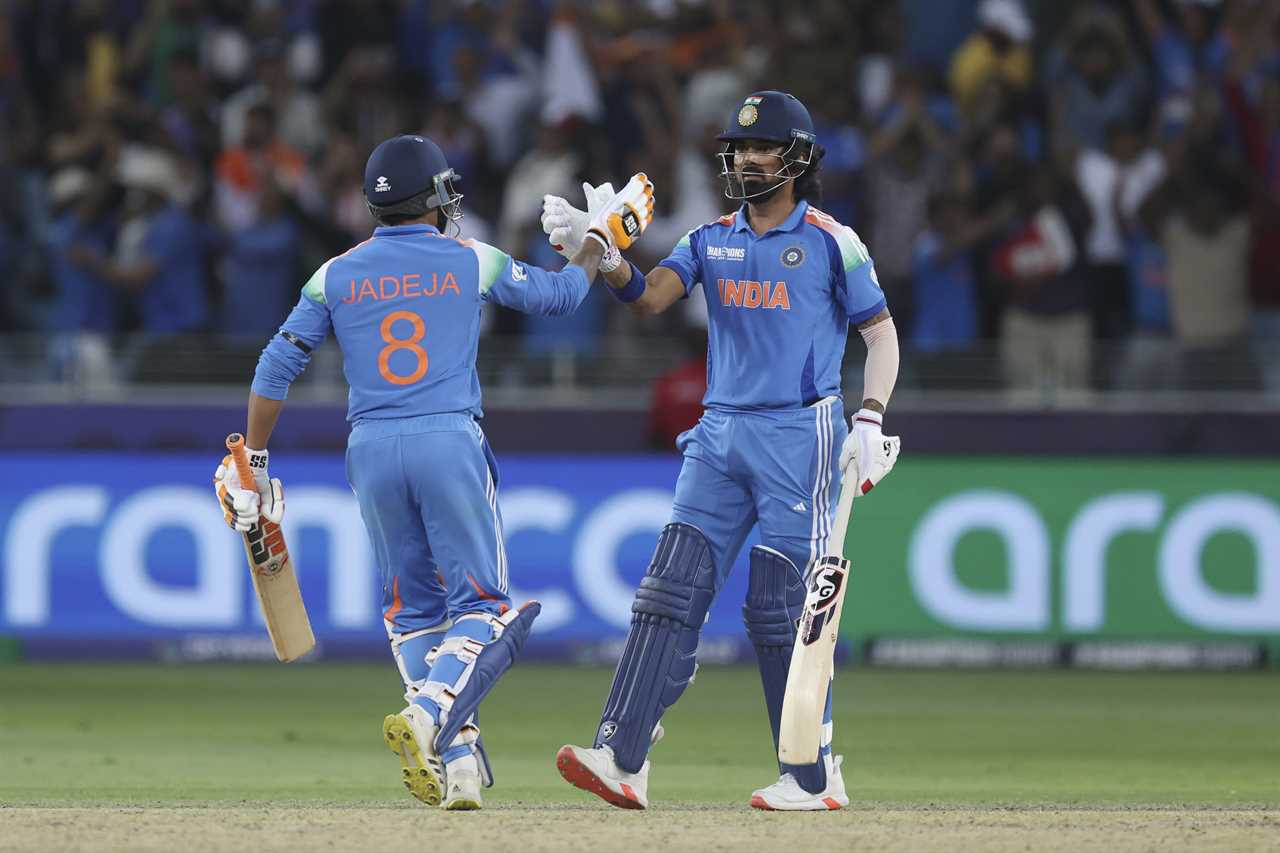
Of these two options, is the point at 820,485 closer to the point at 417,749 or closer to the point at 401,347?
the point at 401,347

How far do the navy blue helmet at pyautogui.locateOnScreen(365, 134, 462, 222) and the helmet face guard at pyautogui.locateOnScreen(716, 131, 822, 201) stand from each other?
100 centimetres

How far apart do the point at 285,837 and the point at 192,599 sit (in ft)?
24.8

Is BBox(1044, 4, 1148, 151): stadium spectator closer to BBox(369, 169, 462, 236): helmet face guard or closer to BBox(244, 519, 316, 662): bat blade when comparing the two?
BBox(369, 169, 462, 236): helmet face guard

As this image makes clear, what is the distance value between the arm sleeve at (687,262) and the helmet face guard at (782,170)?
0.25 meters

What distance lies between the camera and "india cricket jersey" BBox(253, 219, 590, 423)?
25.7 feet

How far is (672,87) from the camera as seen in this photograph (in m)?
16.3

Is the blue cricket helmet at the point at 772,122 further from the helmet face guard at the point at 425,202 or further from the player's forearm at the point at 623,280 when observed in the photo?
the helmet face guard at the point at 425,202

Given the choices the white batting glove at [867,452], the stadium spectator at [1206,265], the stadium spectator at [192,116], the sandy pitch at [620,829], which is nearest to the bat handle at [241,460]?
the sandy pitch at [620,829]

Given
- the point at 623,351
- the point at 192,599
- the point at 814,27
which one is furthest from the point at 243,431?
the point at 814,27

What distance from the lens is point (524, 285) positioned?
25.8 feet

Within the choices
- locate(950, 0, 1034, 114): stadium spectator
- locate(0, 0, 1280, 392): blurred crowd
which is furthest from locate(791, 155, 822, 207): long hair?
locate(950, 0, 1034, 114): stadium spectator

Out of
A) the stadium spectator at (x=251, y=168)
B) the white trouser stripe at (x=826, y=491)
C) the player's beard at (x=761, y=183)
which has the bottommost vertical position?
the white trouser stripe at (x=826, y=491)

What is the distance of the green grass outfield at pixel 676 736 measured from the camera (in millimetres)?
9133

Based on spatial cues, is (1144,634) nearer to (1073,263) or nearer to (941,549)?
(941,549)
